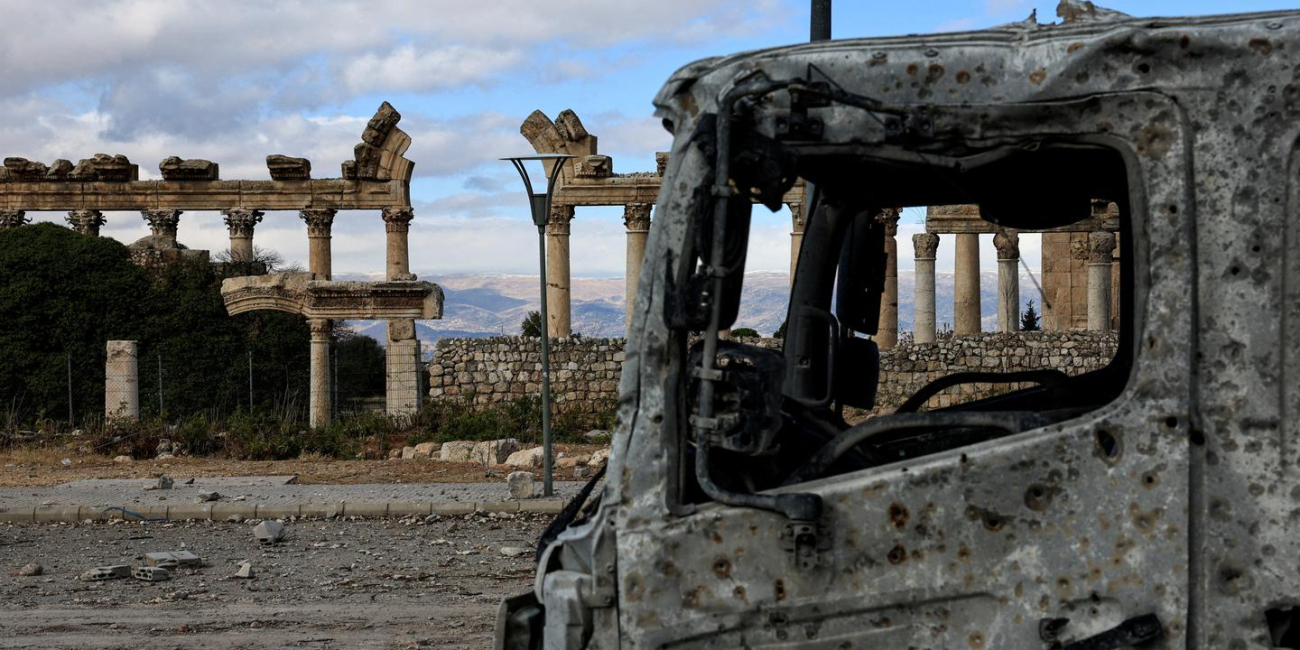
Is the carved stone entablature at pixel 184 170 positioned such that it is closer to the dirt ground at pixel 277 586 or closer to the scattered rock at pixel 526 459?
the scattered rock at pixel 526 459

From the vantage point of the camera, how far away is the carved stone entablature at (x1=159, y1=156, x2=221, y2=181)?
106 ft

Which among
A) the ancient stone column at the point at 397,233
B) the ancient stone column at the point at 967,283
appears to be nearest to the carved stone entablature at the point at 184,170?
the ancient stone column at the point at 397,233

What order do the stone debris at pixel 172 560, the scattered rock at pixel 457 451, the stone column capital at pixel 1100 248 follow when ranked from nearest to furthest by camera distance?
the stone debris at pixel 172 560
the scattered rock at pixel 457 451
the stone column capital at pixel 1100 248

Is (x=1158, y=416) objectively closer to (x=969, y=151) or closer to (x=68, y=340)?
(x=969, y=151)

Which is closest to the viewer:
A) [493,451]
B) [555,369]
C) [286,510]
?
[286,510]

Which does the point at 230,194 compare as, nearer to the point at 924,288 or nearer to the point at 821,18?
the point at 924,288

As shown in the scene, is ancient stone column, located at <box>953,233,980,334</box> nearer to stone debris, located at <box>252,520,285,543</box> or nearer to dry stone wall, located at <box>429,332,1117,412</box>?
dry stone wall, located at <box>429,332,1117,412</box>

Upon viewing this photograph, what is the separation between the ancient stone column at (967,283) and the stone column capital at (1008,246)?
77 centimetres

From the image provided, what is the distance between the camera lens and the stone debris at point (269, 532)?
13.4 m

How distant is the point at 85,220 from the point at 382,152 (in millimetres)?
7080

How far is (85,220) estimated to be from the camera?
32469 millimetres

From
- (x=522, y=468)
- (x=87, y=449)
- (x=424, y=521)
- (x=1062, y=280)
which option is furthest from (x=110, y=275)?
(x=1062, y=280)

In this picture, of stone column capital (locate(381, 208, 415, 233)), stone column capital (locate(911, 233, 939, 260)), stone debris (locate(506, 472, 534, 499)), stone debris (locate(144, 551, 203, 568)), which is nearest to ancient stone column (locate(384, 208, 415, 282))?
stone column capital (locate(381, 208, 415, 233))

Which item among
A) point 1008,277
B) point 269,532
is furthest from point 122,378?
point 1008,277
